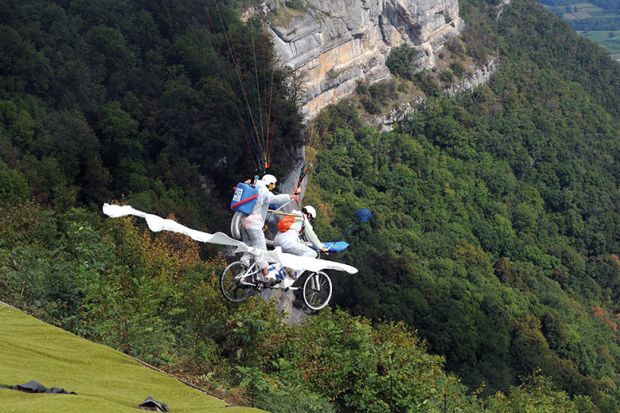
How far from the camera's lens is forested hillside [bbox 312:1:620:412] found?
63.8 meters

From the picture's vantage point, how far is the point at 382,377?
24.4 meters

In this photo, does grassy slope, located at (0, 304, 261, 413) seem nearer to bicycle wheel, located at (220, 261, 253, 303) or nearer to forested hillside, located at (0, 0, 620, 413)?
forested hillside, located at (0, 0, 620, 413)

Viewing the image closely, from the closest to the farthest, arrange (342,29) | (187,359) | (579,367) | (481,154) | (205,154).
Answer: (187,359) < (205,154) < (579,367) < (342,29) < (481,154)

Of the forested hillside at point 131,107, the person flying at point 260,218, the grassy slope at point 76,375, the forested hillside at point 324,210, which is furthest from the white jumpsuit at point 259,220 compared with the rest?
the forested hillside at point 131,107

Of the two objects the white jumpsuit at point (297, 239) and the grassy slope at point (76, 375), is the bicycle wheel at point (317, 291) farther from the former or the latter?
the grassy slope at point (76, 375)

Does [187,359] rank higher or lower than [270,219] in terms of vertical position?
lower

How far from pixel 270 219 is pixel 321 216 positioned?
162 feet

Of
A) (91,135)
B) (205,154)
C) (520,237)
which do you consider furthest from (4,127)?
(520,237)

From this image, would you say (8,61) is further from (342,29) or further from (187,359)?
(342,29)

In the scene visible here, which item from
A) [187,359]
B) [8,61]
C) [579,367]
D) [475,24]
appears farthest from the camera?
[475,24]

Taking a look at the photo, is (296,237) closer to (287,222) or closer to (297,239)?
Result: (297,239)

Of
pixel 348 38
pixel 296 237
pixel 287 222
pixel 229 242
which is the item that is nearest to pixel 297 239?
pixel 296 237

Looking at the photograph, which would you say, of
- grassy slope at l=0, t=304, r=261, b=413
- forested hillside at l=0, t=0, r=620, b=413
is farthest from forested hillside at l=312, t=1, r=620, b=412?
grassy slope at l=0, t=304, r=261, b=413

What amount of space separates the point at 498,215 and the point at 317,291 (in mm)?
75062
